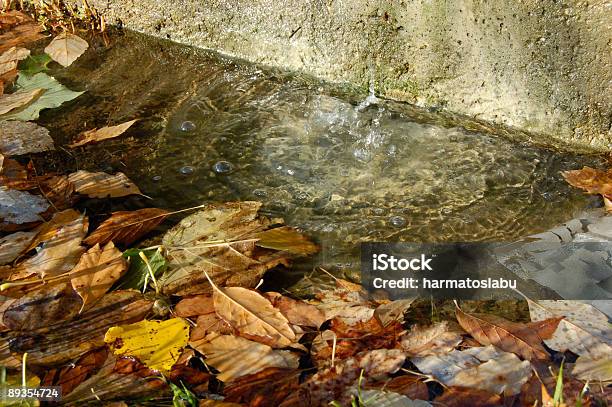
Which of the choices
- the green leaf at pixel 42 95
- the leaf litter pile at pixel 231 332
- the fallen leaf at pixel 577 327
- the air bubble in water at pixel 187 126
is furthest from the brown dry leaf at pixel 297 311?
the green leaf at pixel 42 95

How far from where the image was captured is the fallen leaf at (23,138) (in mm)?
2570

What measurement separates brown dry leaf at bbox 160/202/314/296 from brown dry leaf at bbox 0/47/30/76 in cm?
161

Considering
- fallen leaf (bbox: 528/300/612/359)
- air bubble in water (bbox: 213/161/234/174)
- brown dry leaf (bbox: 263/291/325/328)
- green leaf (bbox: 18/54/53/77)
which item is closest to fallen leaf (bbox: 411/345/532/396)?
fallen leaf (bbox: 528/300/612/359)

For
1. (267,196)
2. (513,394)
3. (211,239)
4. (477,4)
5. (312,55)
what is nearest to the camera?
(513,394)

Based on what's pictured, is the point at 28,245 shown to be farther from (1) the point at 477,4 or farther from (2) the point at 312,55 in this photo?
(1) the point at 477,4

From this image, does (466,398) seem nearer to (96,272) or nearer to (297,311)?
(297,311)

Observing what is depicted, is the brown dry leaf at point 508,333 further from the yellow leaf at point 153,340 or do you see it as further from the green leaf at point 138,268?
the green leaf at point 138,268

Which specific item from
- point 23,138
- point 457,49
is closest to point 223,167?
point 23,138

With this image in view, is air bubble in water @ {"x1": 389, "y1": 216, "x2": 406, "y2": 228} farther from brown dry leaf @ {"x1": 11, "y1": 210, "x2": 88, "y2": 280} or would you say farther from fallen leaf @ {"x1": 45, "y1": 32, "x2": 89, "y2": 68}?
fallen leaf @ {"x1": 45, "y1": 32, "x2": 89, "y2": 68}

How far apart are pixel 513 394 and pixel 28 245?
4.96 feet

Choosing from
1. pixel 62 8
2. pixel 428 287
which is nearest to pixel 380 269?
pixel 428 287

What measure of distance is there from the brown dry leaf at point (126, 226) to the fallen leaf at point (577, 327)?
4.13ft

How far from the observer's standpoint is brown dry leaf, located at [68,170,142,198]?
233 centimetres

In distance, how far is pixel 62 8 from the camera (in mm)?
3557
